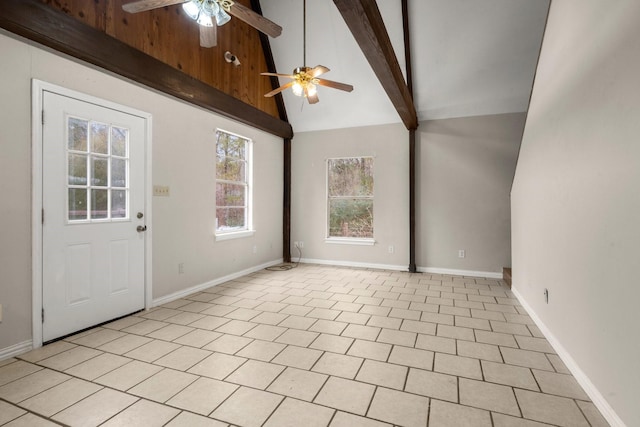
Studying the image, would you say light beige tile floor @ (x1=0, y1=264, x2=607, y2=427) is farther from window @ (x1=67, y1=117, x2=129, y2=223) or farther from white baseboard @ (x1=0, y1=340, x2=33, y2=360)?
window @ (x1=67, y1=117, x2=129, y2=223)

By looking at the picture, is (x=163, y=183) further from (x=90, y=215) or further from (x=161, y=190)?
(x=90, y=215)

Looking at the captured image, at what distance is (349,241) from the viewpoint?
18.9 feet

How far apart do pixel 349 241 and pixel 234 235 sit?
82.0 inches

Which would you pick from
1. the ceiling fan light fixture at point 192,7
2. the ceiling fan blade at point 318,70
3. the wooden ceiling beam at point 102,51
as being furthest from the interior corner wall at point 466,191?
the ceiling fan light fixture at point 192,7

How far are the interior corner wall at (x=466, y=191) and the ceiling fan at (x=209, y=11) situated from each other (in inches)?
136

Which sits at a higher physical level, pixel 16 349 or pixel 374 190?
pixel 374 190

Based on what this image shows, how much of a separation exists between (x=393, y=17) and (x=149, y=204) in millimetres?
3988

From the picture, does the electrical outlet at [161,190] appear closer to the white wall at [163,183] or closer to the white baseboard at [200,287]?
the white wall at [163,183]

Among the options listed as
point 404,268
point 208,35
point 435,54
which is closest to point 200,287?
point 208,35

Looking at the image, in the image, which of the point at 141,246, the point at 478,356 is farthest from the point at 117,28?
the point at 478,356

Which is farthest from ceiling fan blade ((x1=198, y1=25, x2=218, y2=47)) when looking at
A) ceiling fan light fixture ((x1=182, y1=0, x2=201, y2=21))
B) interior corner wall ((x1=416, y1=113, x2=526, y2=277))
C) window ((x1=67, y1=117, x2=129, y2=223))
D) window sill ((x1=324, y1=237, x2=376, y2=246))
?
window sill ((x1=324, y1=237, x2=376, y2=246))

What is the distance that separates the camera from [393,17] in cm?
441

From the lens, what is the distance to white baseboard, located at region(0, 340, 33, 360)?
7.47ft

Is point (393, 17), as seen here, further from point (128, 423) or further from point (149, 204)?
point (128, 423)
